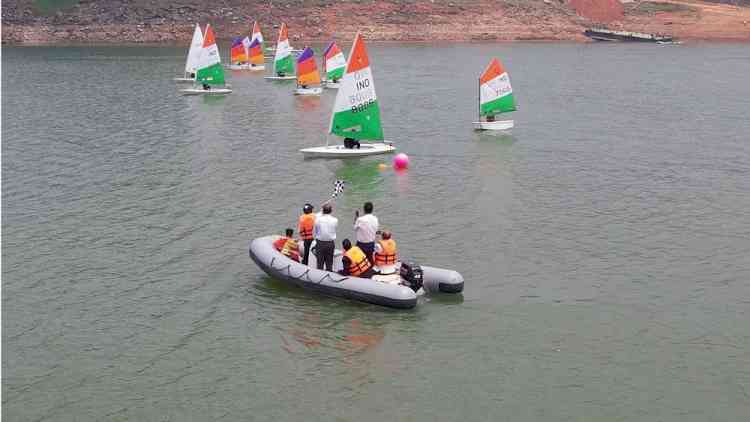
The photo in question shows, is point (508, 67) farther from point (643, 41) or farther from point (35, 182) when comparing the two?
point (35, 182)

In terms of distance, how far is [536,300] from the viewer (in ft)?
93.7

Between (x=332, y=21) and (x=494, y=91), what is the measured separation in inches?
3447

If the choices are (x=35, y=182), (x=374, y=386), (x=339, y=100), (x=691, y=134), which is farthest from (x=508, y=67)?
(x=374, y=386)

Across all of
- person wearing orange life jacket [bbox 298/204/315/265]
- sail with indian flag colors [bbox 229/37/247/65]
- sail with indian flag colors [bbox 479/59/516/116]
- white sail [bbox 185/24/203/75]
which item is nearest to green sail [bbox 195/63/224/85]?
white sail [bbox 185/24/203/75]

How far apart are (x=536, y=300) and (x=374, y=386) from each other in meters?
8.10

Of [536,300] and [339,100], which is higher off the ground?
[339,100]

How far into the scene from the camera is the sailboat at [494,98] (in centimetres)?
5947

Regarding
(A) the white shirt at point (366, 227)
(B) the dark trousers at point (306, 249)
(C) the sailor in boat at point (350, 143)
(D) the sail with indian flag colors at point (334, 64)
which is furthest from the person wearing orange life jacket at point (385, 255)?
(D) the sail with indian flag colors at point (334, 64)

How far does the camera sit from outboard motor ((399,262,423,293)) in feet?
88.9

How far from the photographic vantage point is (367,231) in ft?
91.3

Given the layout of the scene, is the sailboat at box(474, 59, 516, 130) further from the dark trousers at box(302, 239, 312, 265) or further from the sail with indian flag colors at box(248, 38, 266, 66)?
the sail with indian flag colors at box(248, 38, 266, 66)

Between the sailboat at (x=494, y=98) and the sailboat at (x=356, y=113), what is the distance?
1056 cm

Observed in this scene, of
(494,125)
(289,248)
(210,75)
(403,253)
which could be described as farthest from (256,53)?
(289,248)

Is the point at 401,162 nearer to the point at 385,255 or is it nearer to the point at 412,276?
the point at 385,255
